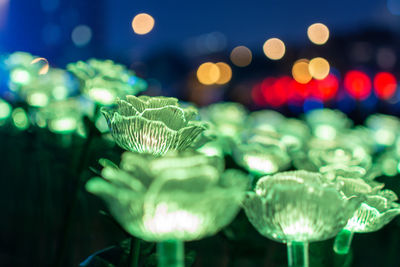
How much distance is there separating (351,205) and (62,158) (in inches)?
53.4

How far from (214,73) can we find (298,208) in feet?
64.8

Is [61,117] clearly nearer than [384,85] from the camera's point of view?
Yes

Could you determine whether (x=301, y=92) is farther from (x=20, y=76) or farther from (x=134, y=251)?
(x=134, y=251)

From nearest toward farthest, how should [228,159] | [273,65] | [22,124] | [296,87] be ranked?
[228,159], [22,124], [296,87], [273,65]

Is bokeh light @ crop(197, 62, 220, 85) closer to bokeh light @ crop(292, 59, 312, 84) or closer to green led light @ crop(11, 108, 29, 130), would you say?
bokeh light @ crop(292, 59, 312, 84)

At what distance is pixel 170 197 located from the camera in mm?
411

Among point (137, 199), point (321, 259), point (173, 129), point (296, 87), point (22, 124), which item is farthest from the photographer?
point (296, 87)

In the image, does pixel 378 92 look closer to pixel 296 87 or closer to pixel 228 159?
pixel 296 87

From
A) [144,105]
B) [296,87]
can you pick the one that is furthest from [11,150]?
[296,87]

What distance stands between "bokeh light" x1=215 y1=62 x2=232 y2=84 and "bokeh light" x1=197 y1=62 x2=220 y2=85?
27 centimetres

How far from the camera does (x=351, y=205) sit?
52cm

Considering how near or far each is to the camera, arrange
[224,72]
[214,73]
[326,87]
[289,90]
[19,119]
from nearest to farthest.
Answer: [19,119] < [326,87] < [289,90] < [214,73] < [224,72]

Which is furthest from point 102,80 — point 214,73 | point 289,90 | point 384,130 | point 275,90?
point 214,73

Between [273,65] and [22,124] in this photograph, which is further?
[273,65]
